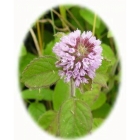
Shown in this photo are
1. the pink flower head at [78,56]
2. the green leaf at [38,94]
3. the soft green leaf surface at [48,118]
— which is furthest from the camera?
the green leaf at [38,94]

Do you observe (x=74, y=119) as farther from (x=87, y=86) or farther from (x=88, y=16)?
(x=88, y=16)

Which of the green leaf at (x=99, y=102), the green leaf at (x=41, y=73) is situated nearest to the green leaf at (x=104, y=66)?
the green leaf at (x=41, y=73)

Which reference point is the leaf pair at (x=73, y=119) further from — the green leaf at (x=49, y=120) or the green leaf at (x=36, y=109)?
the green leaf at (x=36, y=109)

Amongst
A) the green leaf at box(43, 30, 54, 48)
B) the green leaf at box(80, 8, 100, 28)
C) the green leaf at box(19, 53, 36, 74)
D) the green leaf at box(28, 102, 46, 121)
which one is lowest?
the green leaf at box(28, 102, 46, 121)

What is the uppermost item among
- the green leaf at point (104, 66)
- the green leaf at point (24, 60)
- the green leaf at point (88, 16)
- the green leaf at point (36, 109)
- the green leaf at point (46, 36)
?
the green leaf at point (88, 16)

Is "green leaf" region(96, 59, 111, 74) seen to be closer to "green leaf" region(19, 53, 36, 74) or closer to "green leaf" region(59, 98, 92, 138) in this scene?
"green leaf" region(59, 98, 92, 138)

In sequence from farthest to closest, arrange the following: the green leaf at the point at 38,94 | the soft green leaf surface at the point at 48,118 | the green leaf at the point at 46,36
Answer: the green leaf at the point at 46,36
the green leaf at the point at 38,94
the soft green leaf surface at the point at 48,118

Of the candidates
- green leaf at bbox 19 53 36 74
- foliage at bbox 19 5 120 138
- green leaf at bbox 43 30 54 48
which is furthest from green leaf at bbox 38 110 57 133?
green leaf at bbox 43 30 54 48
